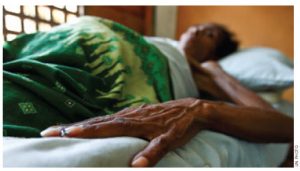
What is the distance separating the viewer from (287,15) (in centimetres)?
225

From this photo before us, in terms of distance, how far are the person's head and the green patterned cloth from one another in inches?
24.3

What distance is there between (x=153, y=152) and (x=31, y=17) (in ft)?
2.52

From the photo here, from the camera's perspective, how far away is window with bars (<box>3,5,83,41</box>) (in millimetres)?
1012

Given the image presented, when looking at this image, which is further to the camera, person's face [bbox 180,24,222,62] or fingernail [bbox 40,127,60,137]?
person's face [bbox 180,24,222,62]

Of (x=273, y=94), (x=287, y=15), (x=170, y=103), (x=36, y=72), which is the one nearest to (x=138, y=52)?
(x=170, y=103)

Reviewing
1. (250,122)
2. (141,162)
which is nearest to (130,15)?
(250,122)

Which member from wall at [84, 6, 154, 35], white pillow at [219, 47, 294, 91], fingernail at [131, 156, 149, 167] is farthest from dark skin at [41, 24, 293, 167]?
wall at [84, 6, 154, 35]

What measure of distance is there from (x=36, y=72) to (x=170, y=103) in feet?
A: 0.95

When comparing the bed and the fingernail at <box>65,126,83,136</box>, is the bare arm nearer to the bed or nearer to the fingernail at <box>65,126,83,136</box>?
the bed

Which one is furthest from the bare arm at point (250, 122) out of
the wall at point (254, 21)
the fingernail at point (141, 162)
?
the wall at point (254, 21)

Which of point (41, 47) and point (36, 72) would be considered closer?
point (36, 72)

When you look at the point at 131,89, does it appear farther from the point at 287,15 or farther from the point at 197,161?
the point at 287,15

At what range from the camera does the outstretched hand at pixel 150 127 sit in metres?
0.53

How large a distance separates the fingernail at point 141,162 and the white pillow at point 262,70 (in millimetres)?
1086
